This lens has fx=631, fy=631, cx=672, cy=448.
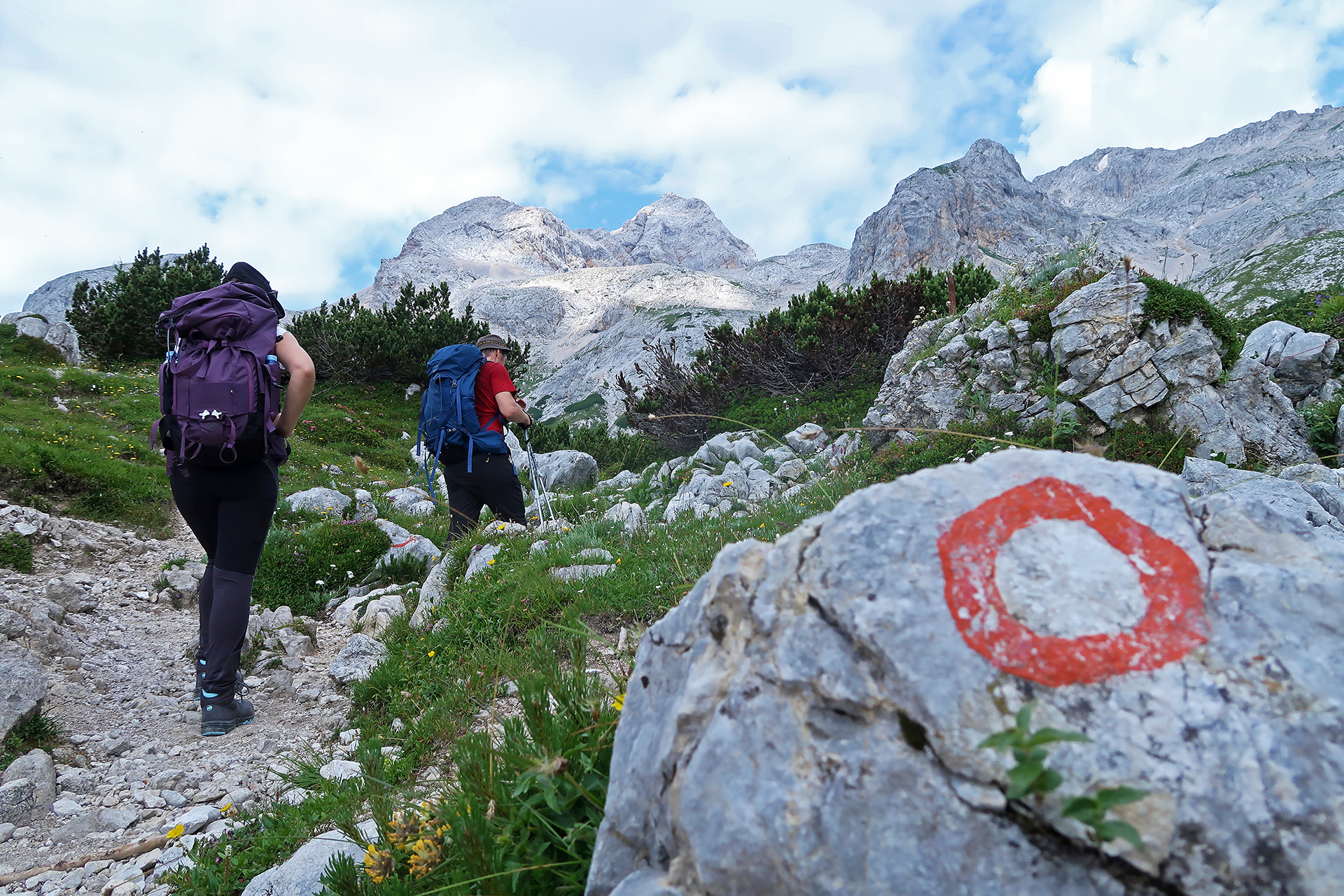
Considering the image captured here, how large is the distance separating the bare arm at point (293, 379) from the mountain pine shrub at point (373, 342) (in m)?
18.0

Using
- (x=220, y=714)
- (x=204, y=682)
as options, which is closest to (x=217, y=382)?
(x=204, y=682)

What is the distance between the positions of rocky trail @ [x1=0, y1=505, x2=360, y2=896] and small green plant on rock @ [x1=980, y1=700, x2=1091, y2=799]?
3.65 metres

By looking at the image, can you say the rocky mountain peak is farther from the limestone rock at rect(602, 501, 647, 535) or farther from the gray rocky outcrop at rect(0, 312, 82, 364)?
the limestone rock at rect(602, 501, 647, 535)

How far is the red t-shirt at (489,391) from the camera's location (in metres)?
7.14

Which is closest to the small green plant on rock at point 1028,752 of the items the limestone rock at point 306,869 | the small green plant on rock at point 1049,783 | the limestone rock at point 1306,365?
the small green plant on rock at point 1049,783

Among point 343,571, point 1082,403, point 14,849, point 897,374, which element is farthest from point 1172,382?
point 14,849

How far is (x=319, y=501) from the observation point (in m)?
10.1

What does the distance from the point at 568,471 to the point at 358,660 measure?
9.22 metres

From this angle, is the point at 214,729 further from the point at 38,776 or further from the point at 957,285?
the point at 957,285

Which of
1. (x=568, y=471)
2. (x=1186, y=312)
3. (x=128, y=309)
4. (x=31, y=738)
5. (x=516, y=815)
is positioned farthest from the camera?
(x=128, y=309)

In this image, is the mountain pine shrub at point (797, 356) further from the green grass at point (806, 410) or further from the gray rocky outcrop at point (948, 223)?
the gray rocky outcrop at point (948, 223)

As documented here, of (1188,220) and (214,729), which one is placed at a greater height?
Result: (1188,220)

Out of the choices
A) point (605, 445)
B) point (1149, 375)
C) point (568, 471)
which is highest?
point (605, 445)

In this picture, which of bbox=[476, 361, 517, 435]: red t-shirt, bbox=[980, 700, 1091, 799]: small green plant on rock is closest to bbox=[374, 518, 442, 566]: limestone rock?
bbox=[476, 361, 517, 435]: red t-shirt
